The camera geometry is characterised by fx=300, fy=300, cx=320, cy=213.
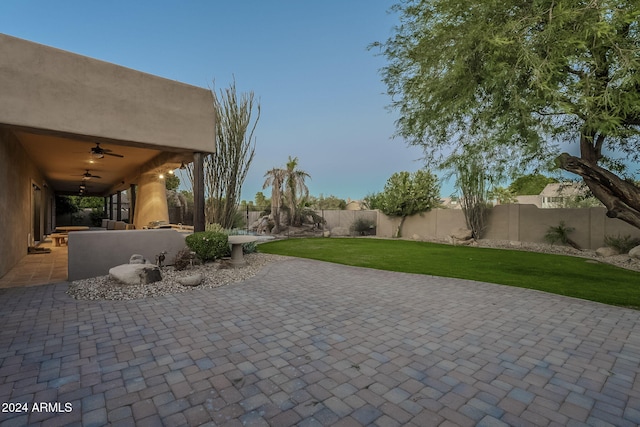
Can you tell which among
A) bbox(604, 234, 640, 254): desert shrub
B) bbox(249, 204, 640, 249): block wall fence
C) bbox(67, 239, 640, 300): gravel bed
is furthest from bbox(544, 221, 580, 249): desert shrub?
bbox(67, 239, 640, 300): gravel bed

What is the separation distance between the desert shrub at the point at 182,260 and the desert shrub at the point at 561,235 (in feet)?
44.3

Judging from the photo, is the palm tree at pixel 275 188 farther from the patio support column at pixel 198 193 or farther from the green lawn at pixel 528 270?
the patio support column at pixel 198 193

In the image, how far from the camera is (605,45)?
5141mm

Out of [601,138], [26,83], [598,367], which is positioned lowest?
[598,367]

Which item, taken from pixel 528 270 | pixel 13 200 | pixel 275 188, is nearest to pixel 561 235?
→ pixel 528 270

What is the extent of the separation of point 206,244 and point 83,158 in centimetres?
644

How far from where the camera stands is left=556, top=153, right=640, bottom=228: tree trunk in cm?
694

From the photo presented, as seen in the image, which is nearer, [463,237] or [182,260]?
[182,260]

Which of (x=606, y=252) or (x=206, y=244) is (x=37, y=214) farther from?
(x=606, y=252)

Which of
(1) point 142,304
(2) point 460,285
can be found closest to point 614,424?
(2) point 460,285

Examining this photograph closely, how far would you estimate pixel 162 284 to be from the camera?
18.9 feet

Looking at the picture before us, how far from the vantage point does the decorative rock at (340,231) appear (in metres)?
19.1

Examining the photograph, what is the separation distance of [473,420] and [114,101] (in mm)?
8116

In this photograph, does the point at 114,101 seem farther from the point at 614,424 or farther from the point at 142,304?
the point at 614,424
